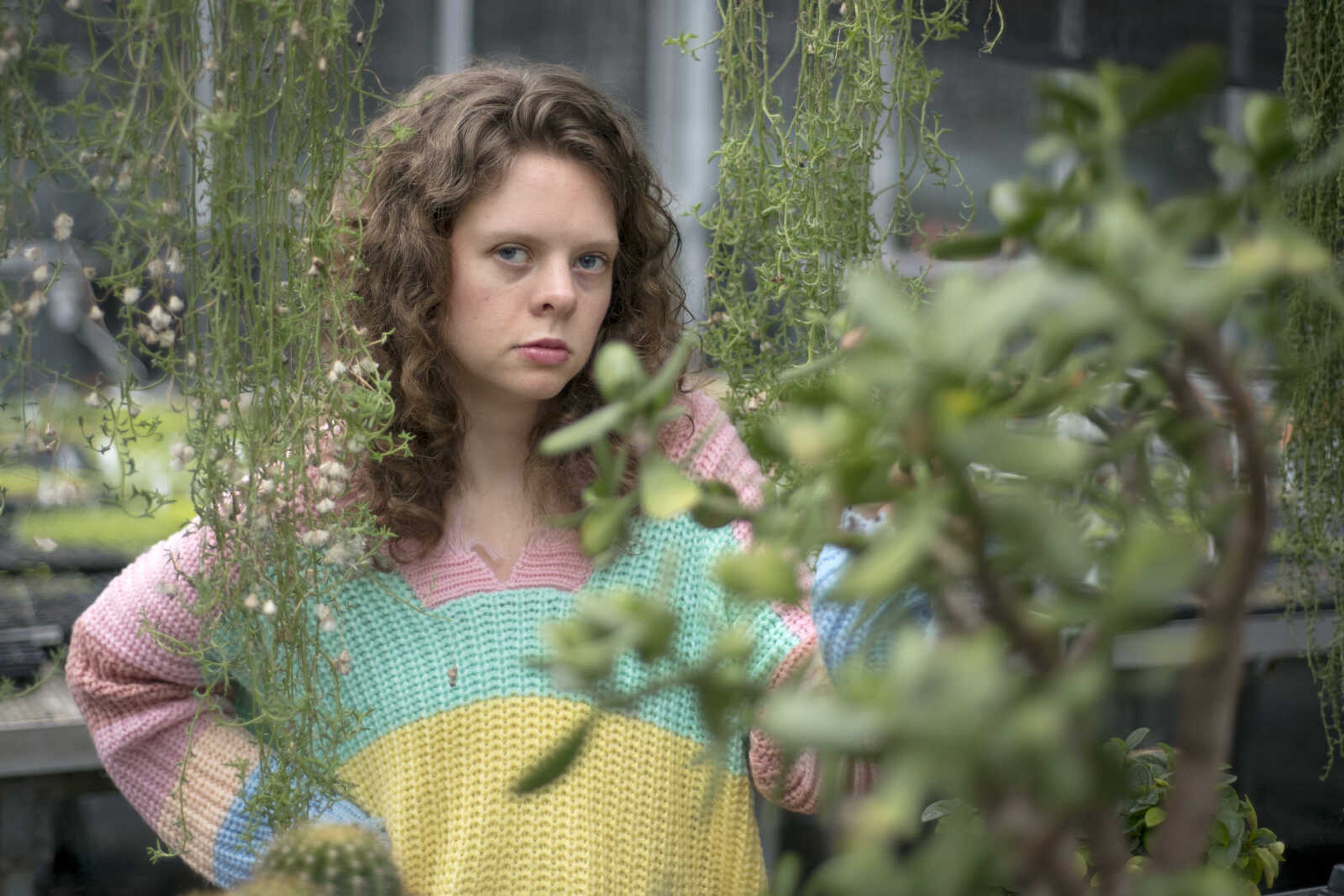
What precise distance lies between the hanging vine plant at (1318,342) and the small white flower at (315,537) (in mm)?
912

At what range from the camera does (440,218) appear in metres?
1.11

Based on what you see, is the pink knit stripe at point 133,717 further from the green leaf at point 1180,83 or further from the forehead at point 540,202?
the green leaf at point 1180,83

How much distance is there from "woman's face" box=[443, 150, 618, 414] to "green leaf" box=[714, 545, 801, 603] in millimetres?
720

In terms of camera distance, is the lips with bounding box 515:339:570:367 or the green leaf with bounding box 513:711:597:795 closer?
the green leaf with bounding box 513:711:597:795

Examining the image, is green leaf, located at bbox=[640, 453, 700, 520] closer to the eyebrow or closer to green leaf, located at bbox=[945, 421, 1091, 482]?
green leaf, located at bbox=[945, 421, 1091, 482]

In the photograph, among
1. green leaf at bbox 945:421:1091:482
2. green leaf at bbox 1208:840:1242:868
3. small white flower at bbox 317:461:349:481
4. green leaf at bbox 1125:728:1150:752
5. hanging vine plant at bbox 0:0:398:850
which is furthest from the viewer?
green leaf at bbox 1125:728:1150:752

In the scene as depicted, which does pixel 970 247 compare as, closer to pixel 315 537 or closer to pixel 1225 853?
pixel 315 537

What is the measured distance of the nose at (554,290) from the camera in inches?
41.1

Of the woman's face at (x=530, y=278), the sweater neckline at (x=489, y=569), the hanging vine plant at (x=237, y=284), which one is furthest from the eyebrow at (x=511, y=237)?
the sweater neckline at (x=489, y=569)

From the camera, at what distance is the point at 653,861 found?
1.13 metres

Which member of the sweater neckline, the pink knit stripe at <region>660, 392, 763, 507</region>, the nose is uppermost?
the nose

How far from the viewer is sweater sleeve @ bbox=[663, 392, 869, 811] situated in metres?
1.12

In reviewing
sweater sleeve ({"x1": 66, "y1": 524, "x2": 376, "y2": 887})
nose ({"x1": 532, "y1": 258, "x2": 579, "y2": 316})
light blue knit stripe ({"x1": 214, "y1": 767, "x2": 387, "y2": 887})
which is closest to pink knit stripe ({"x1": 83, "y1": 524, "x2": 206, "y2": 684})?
sweater sleeve ({"x1": 66, "y1": 524, "x2": 376, "y2": 887})

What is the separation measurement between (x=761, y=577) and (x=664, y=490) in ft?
0.22
